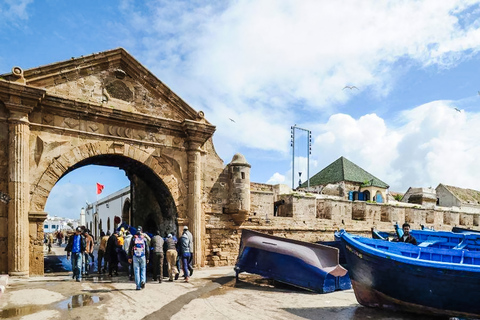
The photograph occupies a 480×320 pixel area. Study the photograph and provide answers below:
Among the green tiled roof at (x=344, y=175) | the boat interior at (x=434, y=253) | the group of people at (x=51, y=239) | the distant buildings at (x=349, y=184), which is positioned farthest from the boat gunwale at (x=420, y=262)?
the green tiled roof at (x=344, y=175)

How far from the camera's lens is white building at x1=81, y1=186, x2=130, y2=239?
23266 millimetres

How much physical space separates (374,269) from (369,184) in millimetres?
27811

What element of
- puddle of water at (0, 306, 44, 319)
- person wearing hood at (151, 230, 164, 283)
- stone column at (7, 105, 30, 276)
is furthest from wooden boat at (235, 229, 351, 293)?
stone column at (7, 105, 30, 276)

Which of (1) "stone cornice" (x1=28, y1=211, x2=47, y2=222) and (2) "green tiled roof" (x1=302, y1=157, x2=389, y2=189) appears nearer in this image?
(1) "stone cornice" (x1=28, y1=211, x2=47, y2=222)

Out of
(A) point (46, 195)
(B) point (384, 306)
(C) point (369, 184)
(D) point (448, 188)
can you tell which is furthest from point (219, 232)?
(D) point (448, 188)

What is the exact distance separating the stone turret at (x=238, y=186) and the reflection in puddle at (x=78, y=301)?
6663mm

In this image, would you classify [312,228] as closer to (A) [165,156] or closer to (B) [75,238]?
(A) [165,156]

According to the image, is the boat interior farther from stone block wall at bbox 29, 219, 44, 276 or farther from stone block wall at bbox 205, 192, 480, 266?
stone block wall at bbox 29, 219, 44, 276

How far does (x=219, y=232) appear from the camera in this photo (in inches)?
536

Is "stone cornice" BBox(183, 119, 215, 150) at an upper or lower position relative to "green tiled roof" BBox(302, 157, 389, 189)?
upper

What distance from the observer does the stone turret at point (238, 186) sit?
13680 millimetres

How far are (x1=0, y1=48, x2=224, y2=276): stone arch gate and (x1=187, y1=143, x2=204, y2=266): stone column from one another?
35mm

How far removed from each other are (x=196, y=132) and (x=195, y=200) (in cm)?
247

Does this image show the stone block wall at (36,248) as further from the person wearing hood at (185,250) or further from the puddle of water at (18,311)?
the person wearing hood at (185,250)
